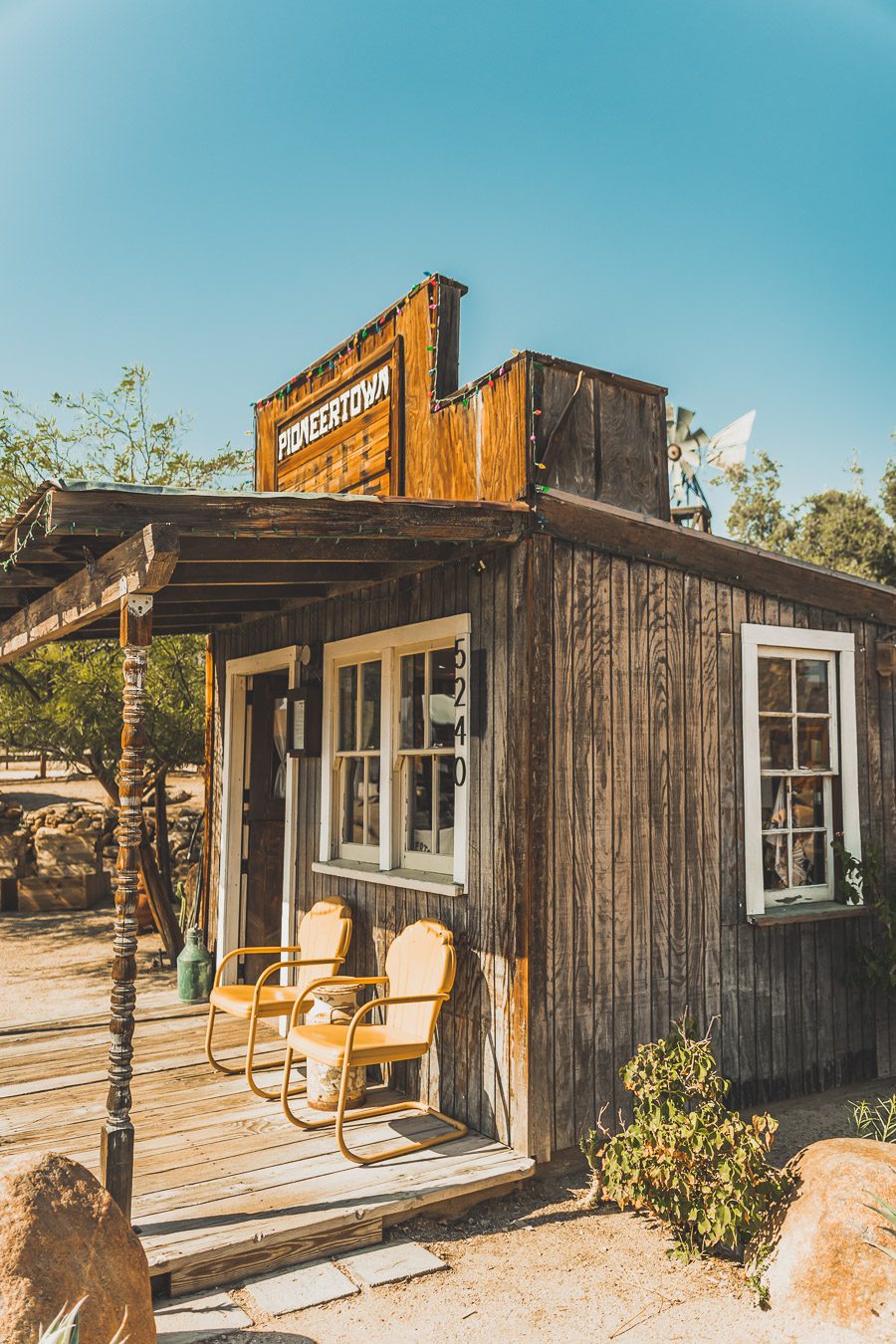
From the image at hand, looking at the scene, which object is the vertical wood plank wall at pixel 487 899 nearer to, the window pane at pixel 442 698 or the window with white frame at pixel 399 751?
the window with white frame at pixel 399 751

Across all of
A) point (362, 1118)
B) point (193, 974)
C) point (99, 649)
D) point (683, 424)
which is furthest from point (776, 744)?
point (99, 649)

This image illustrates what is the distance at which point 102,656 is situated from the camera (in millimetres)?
9406

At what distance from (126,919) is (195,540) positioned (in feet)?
4.56

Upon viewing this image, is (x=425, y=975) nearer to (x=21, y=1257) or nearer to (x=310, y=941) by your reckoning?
(x=310, y=941)

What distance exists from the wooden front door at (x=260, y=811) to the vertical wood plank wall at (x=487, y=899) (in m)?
2.29

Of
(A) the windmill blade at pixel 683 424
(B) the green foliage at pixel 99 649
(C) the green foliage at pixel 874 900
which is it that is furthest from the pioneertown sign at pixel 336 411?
(C) the green foliage at pixel 874 900

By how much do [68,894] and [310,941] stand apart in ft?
27.4

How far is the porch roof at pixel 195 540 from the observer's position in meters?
3.26

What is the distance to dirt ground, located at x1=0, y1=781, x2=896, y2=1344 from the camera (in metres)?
2.98

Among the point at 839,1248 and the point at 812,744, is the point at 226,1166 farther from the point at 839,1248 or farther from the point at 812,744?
the point at 812,744

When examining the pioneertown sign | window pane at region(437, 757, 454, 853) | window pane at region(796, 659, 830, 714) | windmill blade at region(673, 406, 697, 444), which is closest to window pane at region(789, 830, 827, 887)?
window pane at region(796, 659, 830, 714)

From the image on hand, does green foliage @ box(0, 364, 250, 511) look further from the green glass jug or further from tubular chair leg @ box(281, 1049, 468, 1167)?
tubular chair leg @ box(281, 1049, 468, 1167)

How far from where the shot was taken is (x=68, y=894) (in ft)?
41.0

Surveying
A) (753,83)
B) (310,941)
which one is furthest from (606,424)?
(753,83)
